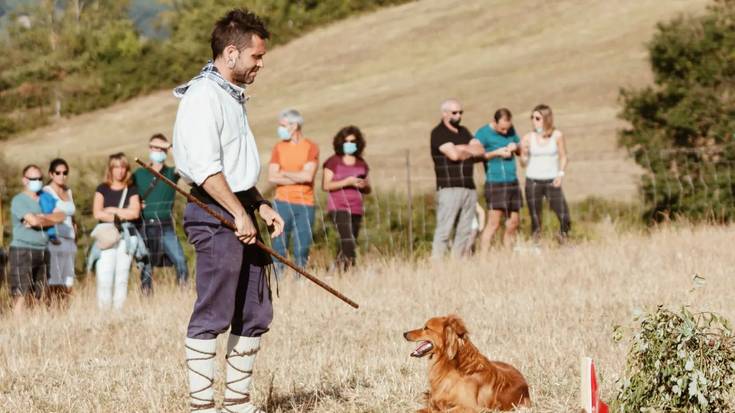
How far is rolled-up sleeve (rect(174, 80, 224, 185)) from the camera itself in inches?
204

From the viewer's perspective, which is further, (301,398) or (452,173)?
(452,173)

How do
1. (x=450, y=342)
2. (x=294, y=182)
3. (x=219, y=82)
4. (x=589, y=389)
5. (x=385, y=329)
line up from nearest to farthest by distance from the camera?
(x=589, y=389), (x=219, y=82), (x=450, y=342), (x=385, y=329), (x=294, y=182)

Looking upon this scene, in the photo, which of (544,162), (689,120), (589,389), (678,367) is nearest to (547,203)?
(544,162)

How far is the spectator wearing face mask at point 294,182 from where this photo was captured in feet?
37.0

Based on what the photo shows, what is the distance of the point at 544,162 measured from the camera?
1262 centimetres

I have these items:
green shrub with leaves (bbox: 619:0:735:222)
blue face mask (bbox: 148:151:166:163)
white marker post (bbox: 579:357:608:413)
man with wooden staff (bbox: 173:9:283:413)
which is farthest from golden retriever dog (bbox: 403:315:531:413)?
green shrub with leaves (bbox: 619:0:735:222)

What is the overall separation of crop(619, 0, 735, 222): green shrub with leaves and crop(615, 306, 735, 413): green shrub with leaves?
10049 millimetres

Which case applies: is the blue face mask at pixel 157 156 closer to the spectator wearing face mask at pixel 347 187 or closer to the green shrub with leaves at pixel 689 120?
the spectator wearing face mask at pixel 347 187

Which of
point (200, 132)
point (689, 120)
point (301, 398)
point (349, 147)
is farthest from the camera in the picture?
point (689, 120)

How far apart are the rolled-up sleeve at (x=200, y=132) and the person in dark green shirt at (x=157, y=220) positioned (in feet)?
18.3

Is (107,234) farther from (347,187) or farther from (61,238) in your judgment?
(347,187)

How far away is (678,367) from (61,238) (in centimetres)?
719

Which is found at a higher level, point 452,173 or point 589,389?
point 452,173

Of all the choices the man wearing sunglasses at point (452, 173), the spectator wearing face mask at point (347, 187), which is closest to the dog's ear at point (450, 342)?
the spectator wearing face mask at point (347, 187)
